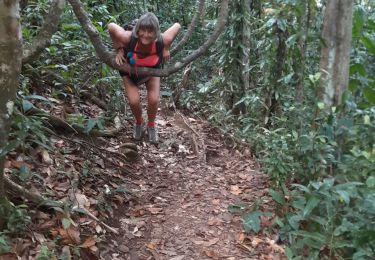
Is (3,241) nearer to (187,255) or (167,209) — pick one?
(187,255)

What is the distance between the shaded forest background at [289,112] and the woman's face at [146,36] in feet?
3.41

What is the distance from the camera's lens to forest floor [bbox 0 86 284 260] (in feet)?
11.1

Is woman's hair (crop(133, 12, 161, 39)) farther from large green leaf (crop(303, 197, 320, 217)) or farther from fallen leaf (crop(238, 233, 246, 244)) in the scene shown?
large green leaf (crop(303, 197, 320, 217))

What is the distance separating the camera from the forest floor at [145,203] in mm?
3379

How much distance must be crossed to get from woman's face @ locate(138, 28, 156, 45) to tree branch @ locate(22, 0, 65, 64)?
1.22m

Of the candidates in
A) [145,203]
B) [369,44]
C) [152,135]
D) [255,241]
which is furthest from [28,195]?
[369,44]

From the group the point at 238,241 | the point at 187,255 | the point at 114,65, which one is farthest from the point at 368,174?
the point at 114,65

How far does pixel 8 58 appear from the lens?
2.64 metres

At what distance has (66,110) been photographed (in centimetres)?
512

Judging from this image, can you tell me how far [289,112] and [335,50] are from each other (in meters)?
1.08

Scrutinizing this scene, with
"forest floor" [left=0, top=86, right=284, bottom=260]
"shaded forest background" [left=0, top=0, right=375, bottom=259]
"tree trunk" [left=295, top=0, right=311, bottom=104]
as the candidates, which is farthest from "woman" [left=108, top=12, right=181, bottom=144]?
"tree trunk" [left=295, top=0, right=311, bottom=104]

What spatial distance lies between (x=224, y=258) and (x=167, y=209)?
895 mm

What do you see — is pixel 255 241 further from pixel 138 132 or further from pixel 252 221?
pixel 138 132

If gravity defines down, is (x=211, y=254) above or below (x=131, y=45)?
below
